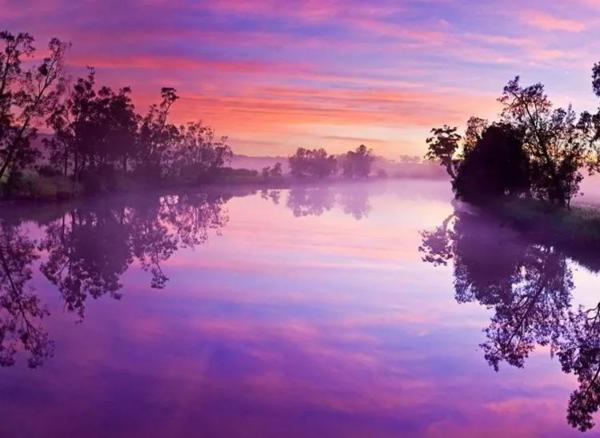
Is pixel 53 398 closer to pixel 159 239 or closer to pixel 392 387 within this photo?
pixel 392 387

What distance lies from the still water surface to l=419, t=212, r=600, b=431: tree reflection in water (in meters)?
0.08

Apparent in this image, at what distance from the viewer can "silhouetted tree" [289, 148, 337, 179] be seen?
161000 millimetres

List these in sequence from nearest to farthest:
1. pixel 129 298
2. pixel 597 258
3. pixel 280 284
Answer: pixel 129 298, pixel 280 284, pixel 597 258

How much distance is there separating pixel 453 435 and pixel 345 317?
7141 millimetres

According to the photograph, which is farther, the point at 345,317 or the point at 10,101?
the point at 10,101

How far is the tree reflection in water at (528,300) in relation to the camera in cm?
1328

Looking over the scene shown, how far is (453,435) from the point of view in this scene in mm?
9328

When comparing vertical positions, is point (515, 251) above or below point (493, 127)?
below

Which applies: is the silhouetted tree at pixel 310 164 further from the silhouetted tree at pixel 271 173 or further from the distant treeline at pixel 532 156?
the distant treeline at pixel 532 156

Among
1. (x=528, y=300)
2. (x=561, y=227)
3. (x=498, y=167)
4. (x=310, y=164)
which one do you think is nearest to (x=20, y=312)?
(x=528, y=300)

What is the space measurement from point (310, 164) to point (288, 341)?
150m

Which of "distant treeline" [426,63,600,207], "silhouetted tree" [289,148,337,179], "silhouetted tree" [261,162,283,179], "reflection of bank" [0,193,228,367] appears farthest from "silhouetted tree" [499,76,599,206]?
"silhouetted tree" [289,148,337,179]

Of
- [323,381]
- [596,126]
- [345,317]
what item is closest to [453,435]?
[323,381]

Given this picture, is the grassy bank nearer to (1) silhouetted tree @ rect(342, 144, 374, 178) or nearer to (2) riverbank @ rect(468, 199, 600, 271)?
(2) riverbank @ rect(468, 199, 600, 271)
